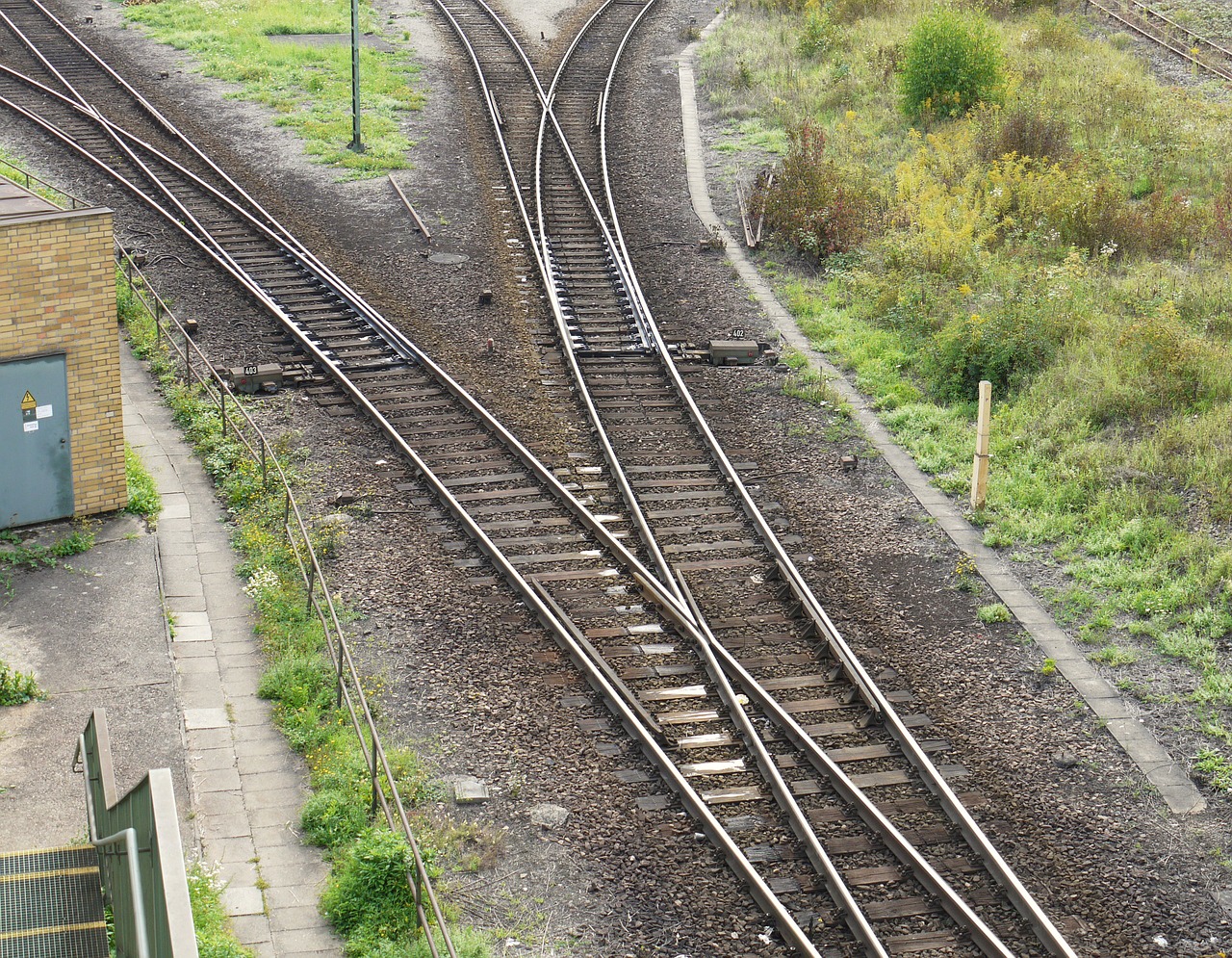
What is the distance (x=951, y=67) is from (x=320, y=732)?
2142cm

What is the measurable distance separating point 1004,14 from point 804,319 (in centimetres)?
1814

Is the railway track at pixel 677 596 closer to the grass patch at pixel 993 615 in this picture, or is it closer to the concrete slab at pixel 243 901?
the grass patch at pixel 993 615

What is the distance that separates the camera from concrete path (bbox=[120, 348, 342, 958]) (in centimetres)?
997

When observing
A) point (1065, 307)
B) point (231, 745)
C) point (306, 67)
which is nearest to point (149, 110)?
point (306, 67)

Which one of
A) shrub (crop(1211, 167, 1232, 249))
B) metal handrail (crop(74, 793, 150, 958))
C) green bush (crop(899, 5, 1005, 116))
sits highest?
green bush (crop(899, 5, 1005, 116))

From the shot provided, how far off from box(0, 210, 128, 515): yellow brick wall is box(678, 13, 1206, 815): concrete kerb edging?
9149mm

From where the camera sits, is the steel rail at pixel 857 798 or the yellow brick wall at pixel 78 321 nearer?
the steel rail at pixel 857 798

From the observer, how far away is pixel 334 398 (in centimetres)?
1805

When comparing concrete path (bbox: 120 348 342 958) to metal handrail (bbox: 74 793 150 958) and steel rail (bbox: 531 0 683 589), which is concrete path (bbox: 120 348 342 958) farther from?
steel rail (bbox: 531 0 683 589)

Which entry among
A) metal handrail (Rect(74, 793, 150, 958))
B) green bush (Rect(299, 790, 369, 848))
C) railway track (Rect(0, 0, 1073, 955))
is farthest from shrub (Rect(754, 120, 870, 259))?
metal handrail (Rect(74, 793, 150, 958))

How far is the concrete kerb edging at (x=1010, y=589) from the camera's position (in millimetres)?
11945

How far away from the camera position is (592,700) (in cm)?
1241

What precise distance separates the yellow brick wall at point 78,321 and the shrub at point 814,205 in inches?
492

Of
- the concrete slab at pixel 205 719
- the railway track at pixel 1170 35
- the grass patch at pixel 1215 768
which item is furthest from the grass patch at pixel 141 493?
the railway track at pixel 1170 35
